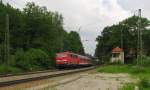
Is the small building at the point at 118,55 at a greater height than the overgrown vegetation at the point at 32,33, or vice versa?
the overgrown vegetation at the point at 32,33

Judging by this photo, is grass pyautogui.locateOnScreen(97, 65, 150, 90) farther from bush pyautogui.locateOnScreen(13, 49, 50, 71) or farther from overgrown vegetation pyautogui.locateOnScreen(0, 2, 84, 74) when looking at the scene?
overgrown vegetation pyautogui.locateOnScreen(0, 2, 84, 74)

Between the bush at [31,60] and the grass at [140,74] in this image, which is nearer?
the grass at [140,74]

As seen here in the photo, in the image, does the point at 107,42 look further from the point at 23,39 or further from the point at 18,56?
the point at 18,56

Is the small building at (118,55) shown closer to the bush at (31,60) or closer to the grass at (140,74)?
the bush at (31,60)

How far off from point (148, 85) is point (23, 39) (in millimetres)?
51723

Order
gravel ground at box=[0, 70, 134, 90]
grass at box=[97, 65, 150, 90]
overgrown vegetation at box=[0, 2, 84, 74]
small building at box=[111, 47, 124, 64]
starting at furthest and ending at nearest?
→ small building at box=[111, 47, 124, 64]
overgrown vegetation at box=[0, 2, 84, 74]
grass at box=[97, 65, 150, 90]
gravel ground at box=[0, 70, 134, 90]

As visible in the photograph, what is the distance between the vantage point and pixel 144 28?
377 feet

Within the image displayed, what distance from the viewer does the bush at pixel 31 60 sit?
172 ft

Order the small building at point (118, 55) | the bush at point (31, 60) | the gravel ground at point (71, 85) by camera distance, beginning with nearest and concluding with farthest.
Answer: the gravel ground at point (71, 85)
the bush at point (31, 60)
the small building at point (118, 55)

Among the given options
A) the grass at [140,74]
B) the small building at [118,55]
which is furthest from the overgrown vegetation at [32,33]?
the grass at [140,74]

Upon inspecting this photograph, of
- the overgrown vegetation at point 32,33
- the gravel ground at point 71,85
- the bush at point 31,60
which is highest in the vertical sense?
the overgrown vegetation at point 32,33

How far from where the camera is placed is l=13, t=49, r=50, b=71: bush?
172 feet

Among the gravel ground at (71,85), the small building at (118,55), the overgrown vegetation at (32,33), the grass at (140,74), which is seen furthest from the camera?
the small building at (118,55)

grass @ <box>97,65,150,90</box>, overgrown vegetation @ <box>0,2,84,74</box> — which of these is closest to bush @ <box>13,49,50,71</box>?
overgrown vegetation @ <box>0,2,84,74</box>
